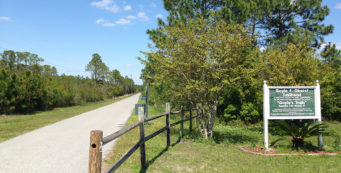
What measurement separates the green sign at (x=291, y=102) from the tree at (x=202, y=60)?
1.29 m

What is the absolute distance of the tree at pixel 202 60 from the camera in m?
8.36

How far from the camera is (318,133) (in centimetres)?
763

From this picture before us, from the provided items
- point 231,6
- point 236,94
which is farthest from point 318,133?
point 231,6

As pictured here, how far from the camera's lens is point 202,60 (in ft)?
28.1

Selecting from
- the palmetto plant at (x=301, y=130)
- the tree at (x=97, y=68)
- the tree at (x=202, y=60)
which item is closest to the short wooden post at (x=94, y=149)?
the tree at (x=202, y=60)

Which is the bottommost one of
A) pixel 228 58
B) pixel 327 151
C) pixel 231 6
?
pixel 327 151

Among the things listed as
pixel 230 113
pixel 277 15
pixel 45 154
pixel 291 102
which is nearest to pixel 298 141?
pixel 291 102

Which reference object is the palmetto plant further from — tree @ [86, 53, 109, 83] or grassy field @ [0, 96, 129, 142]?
tree @ [86, 53, 109, 83]

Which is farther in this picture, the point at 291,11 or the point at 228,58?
the point at 291,11

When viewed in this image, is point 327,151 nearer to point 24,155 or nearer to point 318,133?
point 318,133

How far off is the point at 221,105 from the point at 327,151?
7.82 m

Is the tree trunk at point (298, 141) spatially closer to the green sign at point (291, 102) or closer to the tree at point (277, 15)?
the green sign at point (291, 102)

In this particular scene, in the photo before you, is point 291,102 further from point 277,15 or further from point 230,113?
point 277,15

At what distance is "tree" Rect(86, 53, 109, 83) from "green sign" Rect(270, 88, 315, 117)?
65.1 m
